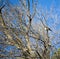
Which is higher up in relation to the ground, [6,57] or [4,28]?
[4,28]

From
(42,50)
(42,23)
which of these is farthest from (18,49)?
(42,23)

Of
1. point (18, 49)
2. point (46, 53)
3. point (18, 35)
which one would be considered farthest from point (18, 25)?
point (46, 53)

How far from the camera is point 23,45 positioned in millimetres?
11203

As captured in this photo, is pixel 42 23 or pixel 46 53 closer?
pixel 46 53

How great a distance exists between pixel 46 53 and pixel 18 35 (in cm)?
178

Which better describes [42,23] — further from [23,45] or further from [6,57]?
[6,57]

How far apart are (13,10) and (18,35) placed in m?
1.67

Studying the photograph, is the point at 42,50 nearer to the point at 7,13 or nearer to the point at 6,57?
the point at 6,57

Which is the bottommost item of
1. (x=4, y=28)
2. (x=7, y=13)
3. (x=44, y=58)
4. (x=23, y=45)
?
(x=44, y=58)

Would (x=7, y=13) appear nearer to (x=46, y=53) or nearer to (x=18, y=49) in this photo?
(x=18, y=49)

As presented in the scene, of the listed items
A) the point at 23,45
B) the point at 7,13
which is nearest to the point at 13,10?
the point at 7,13

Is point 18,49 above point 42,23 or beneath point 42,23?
beneath

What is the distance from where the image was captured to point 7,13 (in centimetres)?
1224

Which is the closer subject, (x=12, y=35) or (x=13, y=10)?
(x=12, y=35)
